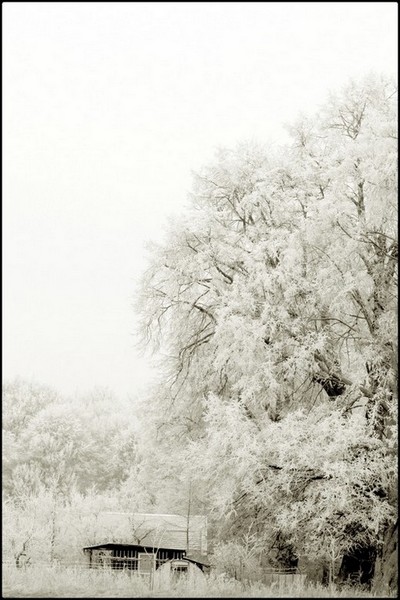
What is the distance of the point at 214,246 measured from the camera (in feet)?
60.9

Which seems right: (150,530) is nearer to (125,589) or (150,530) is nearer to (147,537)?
(147,537)

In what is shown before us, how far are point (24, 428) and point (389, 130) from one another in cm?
5054

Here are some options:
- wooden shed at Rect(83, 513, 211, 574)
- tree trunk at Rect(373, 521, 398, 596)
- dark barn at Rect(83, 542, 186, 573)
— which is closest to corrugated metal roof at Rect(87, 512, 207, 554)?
wooden shed at Rect(83, 513, 211, 574)

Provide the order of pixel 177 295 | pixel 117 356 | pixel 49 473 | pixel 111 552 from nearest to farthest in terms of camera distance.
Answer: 1. pixel 177 295
2. pixel 111 552
3. pixel 49 473
4. pixel 117 356

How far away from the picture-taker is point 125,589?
13.0 meters

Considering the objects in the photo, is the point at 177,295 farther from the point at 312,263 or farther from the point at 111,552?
the point at 111,552

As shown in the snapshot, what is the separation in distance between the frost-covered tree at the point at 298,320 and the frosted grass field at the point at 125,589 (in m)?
1.57

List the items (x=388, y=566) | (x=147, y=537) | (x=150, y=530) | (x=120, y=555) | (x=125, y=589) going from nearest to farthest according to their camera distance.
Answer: (x=125, y=589) → (x=388, y=566) → (x=120, y=555) → (x=150, y=530) → (x=147, y=537)

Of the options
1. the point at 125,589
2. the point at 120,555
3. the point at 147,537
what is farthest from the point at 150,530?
the point at 125,589

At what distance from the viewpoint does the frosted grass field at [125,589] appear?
40.9ft

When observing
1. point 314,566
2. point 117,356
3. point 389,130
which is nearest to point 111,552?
point 314,566

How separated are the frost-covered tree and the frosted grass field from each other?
1569 millimetres

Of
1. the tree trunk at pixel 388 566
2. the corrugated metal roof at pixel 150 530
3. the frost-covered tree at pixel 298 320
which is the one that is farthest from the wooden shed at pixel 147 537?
the tree trunk at pixel 388 566

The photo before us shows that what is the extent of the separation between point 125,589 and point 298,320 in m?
6.99
